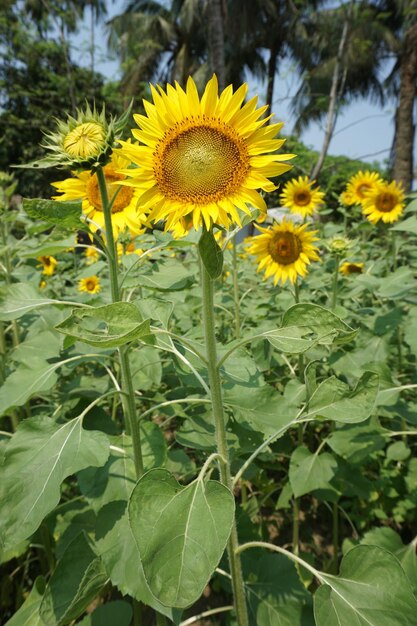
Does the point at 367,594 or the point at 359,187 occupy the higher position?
the point at 359,187

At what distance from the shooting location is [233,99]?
1.03 meters

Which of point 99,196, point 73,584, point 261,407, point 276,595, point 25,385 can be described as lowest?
point 276,595

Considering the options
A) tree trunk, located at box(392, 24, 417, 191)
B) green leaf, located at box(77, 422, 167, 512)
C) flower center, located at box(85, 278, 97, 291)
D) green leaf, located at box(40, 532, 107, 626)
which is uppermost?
tree trunk, located at box(392, 24, 417, 191)

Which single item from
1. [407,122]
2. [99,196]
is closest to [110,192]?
[99,196]

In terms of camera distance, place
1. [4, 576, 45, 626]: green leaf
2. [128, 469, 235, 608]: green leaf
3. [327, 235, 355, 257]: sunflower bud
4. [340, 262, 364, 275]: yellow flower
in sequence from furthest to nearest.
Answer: [340, 262, 364, 275]: yellow flower
[327, 235, 355, 257]: sunflower bud
[4, 576, 45, 626]: green leaf
[128, 469, 235, 608]: green leaf

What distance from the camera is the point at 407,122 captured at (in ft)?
27.2

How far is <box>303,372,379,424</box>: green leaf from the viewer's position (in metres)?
0.99

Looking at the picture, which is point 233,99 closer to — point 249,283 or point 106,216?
point 106,216

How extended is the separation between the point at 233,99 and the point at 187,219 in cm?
30

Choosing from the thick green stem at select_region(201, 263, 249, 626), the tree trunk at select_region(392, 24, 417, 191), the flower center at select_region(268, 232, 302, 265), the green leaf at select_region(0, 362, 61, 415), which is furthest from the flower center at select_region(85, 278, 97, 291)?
the tree trunk at select_region(392, 24, 417, 191)

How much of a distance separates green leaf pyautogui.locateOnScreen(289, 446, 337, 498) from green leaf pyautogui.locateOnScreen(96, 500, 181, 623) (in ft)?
2.06

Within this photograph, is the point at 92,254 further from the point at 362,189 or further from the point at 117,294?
the point at 117,294

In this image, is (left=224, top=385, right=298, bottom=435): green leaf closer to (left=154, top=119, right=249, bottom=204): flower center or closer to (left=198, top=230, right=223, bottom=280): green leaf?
(left=198, top=230, right=223, bottom=280): green leaf

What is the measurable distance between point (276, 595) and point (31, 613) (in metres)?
0.71
